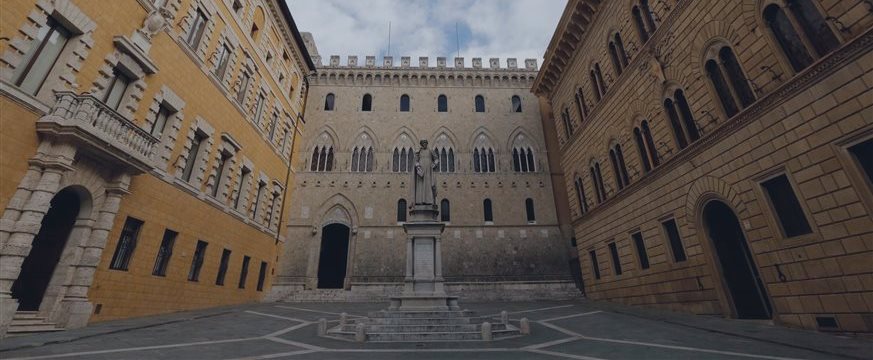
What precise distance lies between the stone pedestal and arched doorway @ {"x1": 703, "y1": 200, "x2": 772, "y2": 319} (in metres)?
8.21

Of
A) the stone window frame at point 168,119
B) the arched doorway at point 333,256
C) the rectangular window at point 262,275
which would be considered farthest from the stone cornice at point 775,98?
the rectangular window at point 262,275

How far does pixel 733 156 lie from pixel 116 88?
1813 centimetres

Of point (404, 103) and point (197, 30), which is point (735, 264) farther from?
point (404, 103)

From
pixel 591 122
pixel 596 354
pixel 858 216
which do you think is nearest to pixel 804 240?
pixel 858 216

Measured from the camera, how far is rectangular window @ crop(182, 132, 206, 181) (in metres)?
13.9

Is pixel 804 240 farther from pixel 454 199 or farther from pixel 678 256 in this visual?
pixel 454 199

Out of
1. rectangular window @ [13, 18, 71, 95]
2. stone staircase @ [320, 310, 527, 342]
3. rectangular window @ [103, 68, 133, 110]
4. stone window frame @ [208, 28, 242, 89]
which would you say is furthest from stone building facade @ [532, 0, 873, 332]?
rectangular window @ [103, 68, 133, 110]

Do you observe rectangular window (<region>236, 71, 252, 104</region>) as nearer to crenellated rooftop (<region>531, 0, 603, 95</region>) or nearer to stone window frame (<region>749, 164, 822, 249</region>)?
crenellated rooftop (<region>531, 0, 603, 95</region>)

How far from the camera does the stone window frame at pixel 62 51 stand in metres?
7.68

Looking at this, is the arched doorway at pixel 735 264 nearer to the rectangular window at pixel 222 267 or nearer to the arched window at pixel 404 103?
the rectangular window at pixel 222 267

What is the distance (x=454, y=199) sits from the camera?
80.8ft

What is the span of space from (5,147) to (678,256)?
18731mm

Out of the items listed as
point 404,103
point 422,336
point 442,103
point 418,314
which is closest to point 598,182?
point 418,314

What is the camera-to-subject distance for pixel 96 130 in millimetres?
8648
